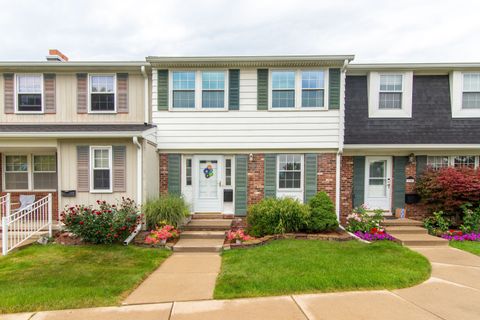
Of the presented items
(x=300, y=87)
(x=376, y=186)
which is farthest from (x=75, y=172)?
(x=376, y=186)

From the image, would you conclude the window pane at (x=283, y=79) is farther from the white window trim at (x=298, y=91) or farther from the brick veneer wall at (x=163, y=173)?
the brick veneer wall at (x=163, y=173)

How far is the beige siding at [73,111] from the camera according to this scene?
8453 millimetres

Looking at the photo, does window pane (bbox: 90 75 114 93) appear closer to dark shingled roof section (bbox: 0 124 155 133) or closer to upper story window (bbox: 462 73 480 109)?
dark shingled roof section (bbox: 0 124 155 133)

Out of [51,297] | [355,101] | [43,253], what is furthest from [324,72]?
[43,253]

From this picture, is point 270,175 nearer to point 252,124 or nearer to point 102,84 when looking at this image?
point 252,124

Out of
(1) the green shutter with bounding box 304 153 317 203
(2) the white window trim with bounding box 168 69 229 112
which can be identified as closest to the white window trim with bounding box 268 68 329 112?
(2) the white window trim with bounding box 168 69 229 112

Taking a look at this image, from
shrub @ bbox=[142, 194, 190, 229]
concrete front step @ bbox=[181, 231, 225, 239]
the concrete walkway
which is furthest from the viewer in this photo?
shrub @ bbox=[142, 194, 190, 229]

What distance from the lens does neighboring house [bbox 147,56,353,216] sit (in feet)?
26.0

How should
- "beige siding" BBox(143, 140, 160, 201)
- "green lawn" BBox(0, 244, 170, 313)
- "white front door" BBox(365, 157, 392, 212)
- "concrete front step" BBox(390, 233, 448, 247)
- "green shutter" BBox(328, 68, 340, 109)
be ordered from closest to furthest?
"green lawn" BBox(0, 244, 170, 313) < "concrete front step" BBox(390, 233, 448, 247) < "beige siding" BBox(143, 140, 160, 201) < "green shutter" BBox(328, 68, 340, 109) < "white front door" BBox(365, 157, 392, 212)

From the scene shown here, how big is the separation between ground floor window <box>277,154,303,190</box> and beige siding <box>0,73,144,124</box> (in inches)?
190

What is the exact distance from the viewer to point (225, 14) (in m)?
A: 11.8

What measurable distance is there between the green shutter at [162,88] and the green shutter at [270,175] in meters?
3.61

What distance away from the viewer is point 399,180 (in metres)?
8.41

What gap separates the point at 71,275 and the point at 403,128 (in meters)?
9.87
